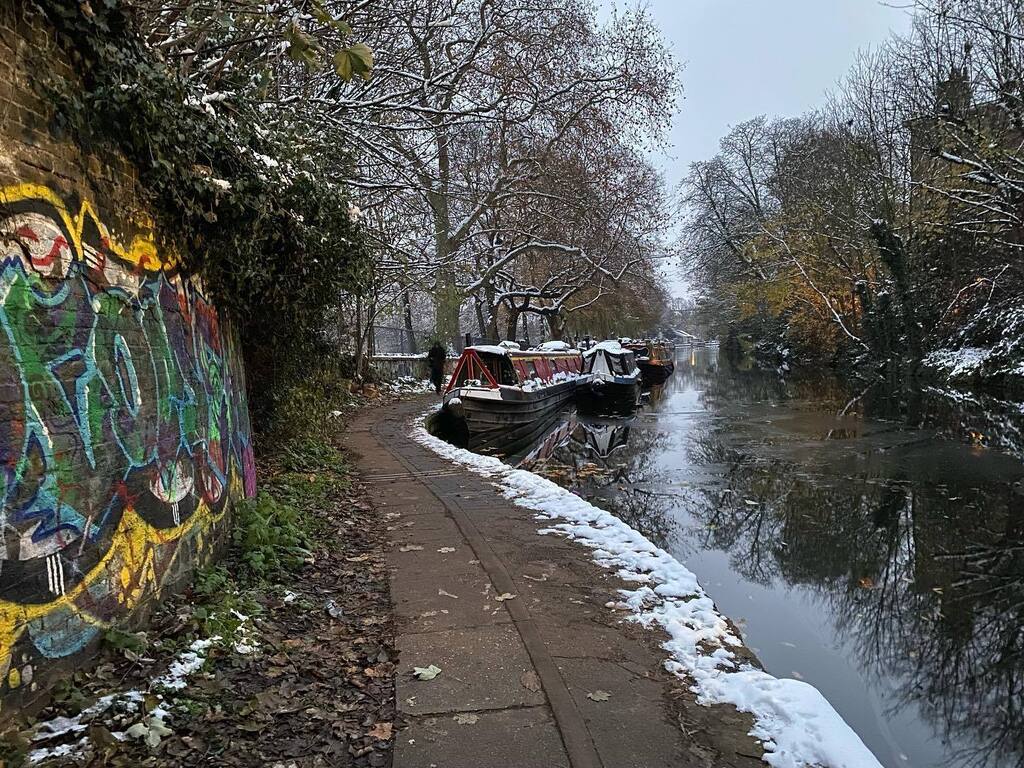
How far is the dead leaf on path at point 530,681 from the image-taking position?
369cm

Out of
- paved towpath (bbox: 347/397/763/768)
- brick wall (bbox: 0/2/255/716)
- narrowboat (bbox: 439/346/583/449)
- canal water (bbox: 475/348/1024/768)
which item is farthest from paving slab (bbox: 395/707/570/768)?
narrowboat (bbox: 439/346/583/449)

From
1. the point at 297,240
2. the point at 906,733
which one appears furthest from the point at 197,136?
the point at 906,733

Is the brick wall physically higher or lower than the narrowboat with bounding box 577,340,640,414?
higher

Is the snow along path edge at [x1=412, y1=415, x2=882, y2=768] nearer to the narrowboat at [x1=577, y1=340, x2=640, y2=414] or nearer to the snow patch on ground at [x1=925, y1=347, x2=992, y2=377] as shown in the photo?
the narrowboat at [x1=577, y1=340, x2=640, y2=414]

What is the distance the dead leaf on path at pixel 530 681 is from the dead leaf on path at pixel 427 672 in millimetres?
487

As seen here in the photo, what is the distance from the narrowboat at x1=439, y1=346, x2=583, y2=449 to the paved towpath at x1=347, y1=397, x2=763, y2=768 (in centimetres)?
1005

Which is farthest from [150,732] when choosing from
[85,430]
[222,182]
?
[222,182]

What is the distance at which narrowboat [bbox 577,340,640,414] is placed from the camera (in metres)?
25.3

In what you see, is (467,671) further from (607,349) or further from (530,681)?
(607,349)

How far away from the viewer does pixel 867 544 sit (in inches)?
330

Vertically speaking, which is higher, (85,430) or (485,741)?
(85,430)

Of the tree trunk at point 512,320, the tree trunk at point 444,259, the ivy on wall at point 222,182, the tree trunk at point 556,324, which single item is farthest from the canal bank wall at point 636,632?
the tree trunk at point 556,324

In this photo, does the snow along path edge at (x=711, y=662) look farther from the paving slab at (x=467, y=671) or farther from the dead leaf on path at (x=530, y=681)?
the paving slab at (x=467, y=671)

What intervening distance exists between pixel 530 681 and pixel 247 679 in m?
1.53
